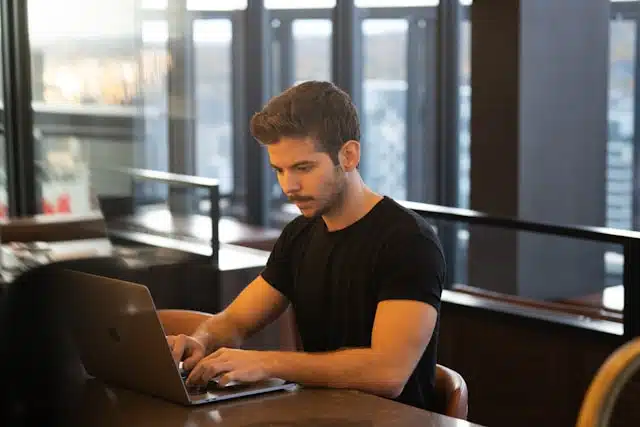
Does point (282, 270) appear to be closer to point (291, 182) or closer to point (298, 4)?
point (291, 182)

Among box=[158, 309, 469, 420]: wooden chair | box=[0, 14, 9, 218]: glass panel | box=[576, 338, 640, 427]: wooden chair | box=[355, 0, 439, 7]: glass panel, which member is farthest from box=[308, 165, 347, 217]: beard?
box=[355, 0, 439, 7]: glass panel

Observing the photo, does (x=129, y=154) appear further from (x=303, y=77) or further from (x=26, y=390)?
(x=26, y=390)

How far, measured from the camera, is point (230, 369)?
1.80m

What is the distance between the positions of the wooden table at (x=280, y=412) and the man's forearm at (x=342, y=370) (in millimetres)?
30

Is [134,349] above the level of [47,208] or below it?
above

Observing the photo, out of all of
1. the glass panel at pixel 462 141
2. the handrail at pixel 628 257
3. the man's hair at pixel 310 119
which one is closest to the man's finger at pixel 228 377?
the man's hair at pixel 310 119

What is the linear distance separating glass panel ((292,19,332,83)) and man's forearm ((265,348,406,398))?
5.59 metres

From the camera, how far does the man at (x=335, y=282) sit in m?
1.84

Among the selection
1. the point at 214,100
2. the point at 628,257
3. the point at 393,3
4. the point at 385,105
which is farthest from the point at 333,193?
the point at 214,100

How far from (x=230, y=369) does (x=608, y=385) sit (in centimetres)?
102

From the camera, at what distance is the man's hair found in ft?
6.56

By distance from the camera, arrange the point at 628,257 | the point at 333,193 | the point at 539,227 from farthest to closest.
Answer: the point at 539,227 → the point at 628,257 → the point at 333,193

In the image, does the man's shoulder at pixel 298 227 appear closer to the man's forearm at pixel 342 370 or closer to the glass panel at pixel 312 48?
the man's forearm at pixel 342 370

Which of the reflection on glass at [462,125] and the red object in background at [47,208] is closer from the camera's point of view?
the red object in background at [47,208]
